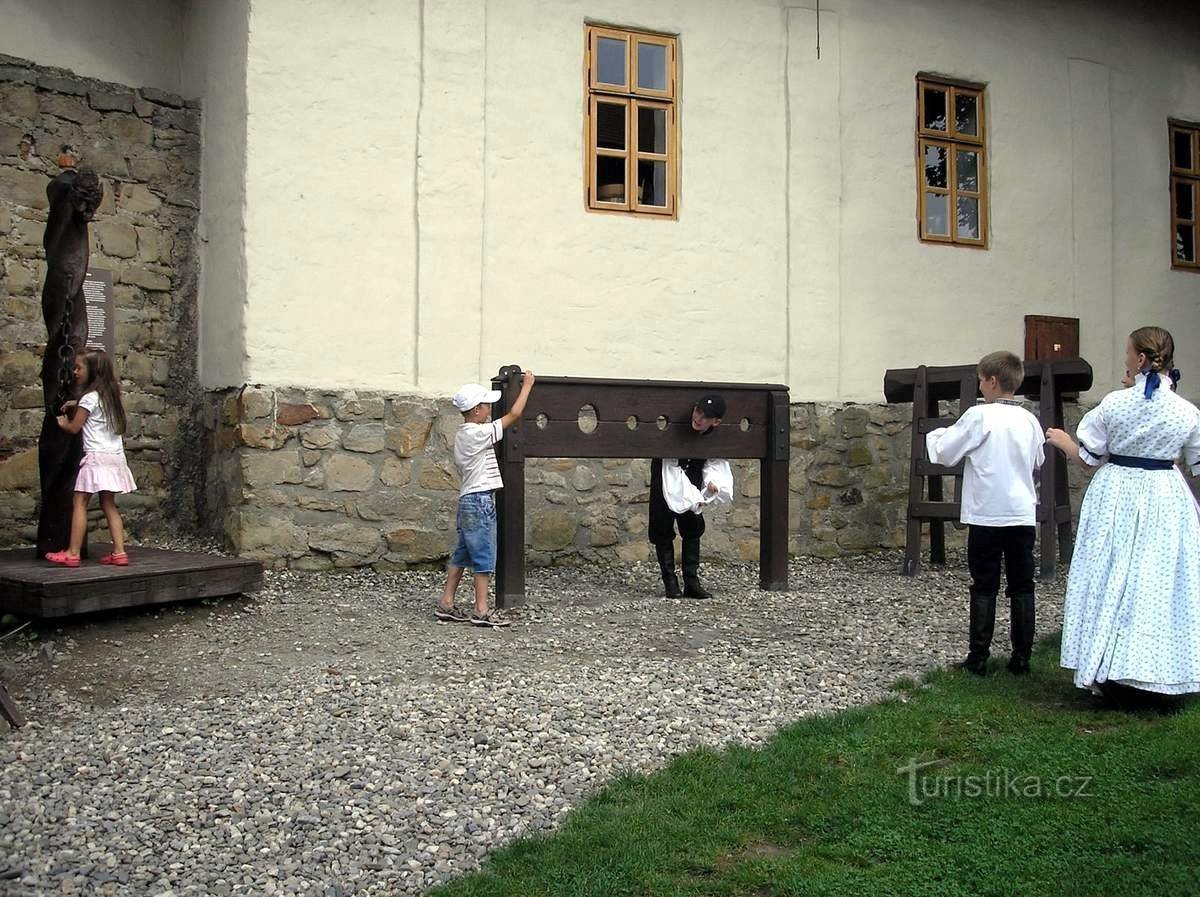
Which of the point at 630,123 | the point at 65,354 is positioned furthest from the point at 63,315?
the point at 630,123

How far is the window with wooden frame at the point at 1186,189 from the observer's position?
11.0 metres

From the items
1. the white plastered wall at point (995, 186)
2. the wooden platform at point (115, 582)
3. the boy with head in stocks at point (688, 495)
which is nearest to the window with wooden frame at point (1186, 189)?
the white plastered wall at point (995, 186)

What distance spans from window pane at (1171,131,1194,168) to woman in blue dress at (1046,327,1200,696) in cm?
746

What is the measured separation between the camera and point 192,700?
4840 millimetres

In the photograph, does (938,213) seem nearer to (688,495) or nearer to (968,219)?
(968,219)

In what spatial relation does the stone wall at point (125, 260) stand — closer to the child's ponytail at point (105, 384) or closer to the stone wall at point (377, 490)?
the stone wall at point (377, 490)

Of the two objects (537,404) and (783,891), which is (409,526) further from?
(783,891)

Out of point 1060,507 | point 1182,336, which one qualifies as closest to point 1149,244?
point 1182,336

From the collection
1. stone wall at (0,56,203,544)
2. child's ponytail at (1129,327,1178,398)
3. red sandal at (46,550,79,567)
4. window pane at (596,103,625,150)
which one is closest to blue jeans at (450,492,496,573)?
red sandal at (46,550,79,567)

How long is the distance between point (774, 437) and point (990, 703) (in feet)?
9.77

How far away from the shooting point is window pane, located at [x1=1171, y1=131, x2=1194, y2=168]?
11062 millimetres

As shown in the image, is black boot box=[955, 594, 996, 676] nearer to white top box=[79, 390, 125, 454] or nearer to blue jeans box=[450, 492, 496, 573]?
blue jeans box=[450, 492, 496, 573]

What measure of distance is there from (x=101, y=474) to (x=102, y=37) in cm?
352

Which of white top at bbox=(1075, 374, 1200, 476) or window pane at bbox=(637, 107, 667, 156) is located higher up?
window pane at bbox=(637, 107, 667, 156)
